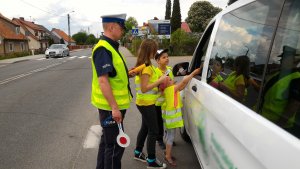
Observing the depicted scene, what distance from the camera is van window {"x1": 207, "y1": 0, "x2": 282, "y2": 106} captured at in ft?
6.35

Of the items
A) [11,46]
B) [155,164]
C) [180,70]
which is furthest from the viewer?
[11,46]

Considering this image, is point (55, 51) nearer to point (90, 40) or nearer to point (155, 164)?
point (155, 164)

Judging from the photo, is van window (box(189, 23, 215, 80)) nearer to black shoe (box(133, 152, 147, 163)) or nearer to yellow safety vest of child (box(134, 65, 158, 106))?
yellow safety vest of child (box(134, 65, 158, 106))

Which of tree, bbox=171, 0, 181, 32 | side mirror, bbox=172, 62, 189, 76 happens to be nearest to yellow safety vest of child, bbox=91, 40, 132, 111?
side mirror, bbox=172, 62, 189, 76

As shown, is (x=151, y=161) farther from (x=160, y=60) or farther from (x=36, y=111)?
(x=36, y=111)

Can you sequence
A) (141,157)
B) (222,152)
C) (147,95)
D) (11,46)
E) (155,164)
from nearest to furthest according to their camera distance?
1. (222,152)
2. (147,95)
3. (155,164)
4. (141,157)
5. (11,46)

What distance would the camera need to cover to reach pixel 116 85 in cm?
294

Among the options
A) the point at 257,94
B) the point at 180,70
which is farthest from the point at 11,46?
the point at 257,94

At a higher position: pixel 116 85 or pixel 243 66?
pixel 243 66

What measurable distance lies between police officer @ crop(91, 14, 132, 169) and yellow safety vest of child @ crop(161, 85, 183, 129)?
881mm

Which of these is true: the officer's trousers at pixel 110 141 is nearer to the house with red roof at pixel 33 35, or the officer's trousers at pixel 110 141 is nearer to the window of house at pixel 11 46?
the window of house at pixel 11 46

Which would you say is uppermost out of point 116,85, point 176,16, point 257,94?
point 176,16

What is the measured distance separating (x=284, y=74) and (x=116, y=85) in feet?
5.17

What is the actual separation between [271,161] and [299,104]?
0.32 m
